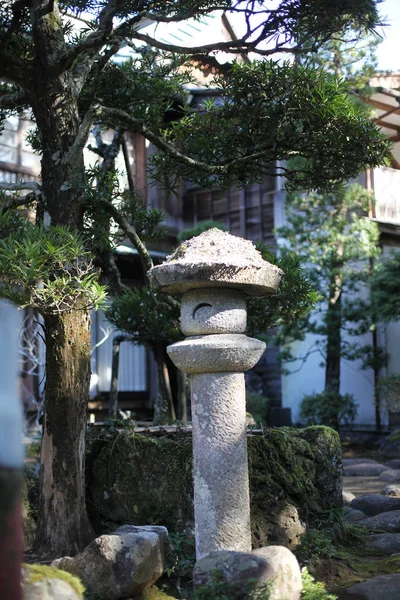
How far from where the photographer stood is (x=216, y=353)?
4426 mm

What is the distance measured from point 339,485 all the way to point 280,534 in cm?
94

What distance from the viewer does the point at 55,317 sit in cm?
520

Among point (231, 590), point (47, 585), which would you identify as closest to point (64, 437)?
point (231, 590)

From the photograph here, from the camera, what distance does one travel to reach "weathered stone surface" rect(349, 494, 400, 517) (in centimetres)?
718

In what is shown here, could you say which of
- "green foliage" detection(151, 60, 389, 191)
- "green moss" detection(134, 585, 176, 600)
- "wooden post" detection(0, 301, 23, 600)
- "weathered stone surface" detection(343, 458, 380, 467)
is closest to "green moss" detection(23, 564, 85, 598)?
"wooden post" detection(0, 301, 23, 600)

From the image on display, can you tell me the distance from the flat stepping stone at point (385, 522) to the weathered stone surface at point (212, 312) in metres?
2.85

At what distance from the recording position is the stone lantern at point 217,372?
4.47m

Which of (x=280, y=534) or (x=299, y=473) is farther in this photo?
(x=299, y=473)

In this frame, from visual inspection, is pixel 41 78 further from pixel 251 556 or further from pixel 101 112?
pixel 251 556

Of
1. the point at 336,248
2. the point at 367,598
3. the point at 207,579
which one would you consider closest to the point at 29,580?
the point at 207,579

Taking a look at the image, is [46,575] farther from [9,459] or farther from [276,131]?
[276,131]

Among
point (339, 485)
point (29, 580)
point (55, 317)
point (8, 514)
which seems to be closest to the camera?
point (8, 514)

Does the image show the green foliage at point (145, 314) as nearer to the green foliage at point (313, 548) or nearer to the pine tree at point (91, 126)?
the pine tree at point (91, 126)

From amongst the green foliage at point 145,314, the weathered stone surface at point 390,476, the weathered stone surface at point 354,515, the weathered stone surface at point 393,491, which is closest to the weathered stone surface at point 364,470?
the weathered stone surface at point 390,476
